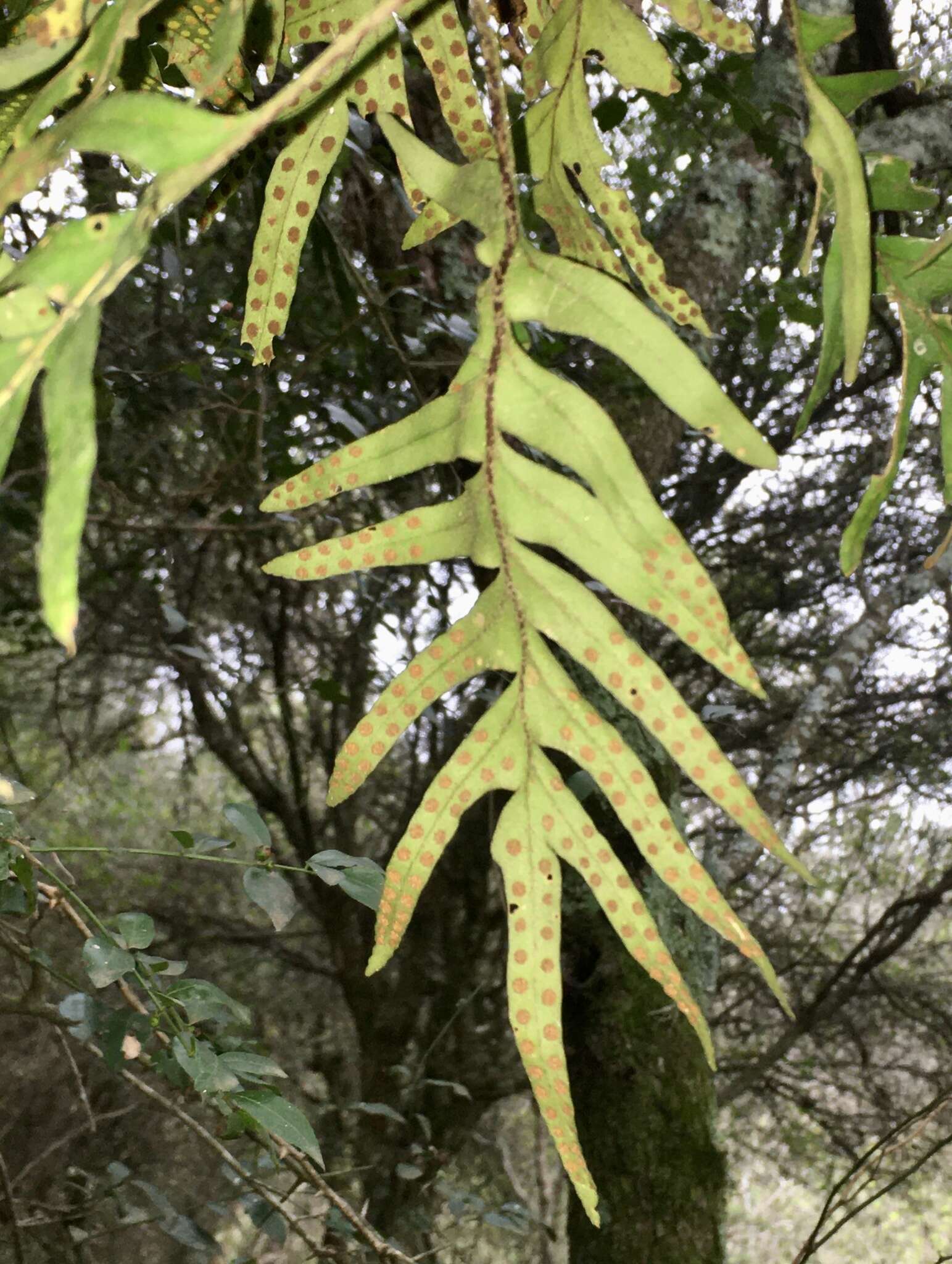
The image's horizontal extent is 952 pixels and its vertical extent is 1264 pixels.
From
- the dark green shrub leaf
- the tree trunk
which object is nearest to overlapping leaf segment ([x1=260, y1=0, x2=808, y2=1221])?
the dark green shrub leaf

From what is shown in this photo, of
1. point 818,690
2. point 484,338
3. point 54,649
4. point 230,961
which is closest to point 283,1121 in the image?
point 484,338

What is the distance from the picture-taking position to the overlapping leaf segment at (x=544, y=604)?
0.27 meters

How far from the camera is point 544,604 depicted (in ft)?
1.05

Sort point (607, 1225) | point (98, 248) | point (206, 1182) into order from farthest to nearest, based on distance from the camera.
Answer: point (206, 1182) < point (607, 1225) < point (98, 248)

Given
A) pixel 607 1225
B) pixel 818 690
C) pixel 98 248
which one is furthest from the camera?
pixel 818 690

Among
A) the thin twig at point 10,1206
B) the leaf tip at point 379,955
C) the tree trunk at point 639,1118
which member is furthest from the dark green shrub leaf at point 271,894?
the tree trunk at point 639,1118

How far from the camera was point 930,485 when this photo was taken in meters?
3.07

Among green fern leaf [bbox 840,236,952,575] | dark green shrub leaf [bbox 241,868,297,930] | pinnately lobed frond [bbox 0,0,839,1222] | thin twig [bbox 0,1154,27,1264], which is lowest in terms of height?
thin twig [bbox 0,1154,27,1264]

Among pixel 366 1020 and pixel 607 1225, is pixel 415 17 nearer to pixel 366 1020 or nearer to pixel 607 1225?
pixel 607 1225

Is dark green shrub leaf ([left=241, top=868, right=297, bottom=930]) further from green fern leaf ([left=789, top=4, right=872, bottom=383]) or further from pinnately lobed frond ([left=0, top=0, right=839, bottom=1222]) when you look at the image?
green fern leaf ([left=789, top=4, right=872, bottom=383])

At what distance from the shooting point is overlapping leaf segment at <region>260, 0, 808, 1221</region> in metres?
0.27

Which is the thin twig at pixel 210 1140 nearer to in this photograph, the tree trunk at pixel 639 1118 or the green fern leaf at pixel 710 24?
the tree trunk at pixel 639 1118

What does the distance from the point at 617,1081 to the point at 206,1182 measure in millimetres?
2677

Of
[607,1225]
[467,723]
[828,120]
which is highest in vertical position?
[467,723]
